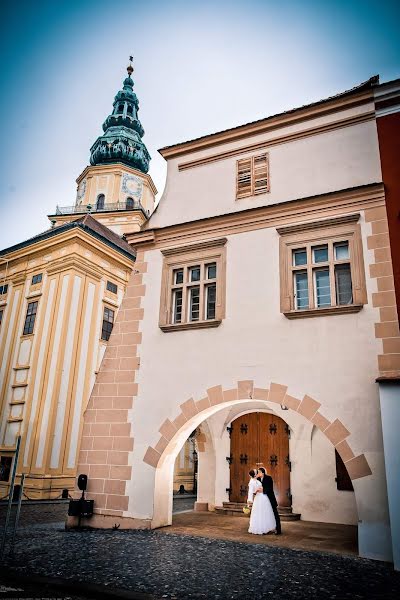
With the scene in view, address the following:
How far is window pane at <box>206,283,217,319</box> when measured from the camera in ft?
37.1

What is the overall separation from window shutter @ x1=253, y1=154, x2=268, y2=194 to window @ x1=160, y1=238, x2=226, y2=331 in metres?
1.70

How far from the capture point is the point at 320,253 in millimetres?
10359

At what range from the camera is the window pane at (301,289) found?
10242 millimetres

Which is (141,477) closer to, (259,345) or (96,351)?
(259,345)

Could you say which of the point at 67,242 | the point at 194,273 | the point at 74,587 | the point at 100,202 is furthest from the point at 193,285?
the point at 100,202

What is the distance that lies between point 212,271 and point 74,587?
7.55 meters

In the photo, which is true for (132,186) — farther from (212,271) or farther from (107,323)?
(212,271)

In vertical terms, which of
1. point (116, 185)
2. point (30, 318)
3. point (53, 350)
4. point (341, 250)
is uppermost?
point (116, 185)

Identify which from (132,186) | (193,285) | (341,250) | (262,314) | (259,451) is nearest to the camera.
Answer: (341,250)

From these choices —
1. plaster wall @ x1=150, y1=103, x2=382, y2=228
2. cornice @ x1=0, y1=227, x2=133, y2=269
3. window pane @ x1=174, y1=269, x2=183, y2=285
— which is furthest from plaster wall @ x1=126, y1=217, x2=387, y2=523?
cornice @ x1=0, y1=227, x2=133, y2=269

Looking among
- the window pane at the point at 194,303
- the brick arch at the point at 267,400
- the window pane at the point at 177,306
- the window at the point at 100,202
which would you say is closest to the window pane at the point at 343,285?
the brick arch at the point at 267,400

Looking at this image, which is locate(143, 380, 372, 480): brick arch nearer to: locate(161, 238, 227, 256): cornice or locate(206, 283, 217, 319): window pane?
locate(206, 283, 217, 319): window pane

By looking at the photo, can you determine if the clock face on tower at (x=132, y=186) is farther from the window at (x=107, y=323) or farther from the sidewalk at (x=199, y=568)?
the sidewalk at (x=199, y=568)

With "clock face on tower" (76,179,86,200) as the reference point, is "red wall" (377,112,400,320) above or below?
below
